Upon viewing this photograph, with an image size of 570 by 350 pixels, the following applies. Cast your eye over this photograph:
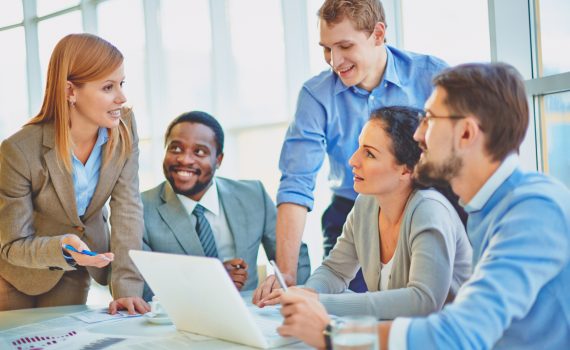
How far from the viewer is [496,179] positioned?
1416 millimetres

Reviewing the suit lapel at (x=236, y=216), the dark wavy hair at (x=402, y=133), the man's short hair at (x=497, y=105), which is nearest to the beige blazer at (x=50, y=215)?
the suit lapel at (x=236, y=216)

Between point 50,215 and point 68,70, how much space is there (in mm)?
506

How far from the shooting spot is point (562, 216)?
4.27ft

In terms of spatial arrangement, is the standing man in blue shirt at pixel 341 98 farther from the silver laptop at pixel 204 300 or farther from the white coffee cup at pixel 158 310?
the silver laptop at pixel 204 300

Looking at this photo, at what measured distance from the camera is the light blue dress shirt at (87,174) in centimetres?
249

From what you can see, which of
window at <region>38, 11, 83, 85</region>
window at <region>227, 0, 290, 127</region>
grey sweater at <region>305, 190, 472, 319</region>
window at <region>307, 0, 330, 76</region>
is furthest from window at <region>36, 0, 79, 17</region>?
grey sweater at <region>305, 190, 472, 319</region>

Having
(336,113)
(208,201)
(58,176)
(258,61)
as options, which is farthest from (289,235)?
(258,61)

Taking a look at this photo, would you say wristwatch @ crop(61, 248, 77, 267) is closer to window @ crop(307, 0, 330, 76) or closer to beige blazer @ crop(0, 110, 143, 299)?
beige blazer @ crop(0, 110, 143, 299)

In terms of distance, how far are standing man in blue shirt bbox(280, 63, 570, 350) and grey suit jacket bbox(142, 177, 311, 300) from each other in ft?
4.76

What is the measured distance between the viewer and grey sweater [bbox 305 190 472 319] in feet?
5.79

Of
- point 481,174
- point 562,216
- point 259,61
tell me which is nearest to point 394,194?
point 481,174

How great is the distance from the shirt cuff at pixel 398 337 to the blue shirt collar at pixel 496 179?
30cm

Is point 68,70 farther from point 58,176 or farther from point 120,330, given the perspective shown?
point 120,330

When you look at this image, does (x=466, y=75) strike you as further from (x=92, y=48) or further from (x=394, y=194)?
(x=92, y=48)
